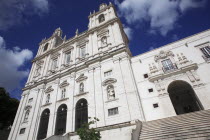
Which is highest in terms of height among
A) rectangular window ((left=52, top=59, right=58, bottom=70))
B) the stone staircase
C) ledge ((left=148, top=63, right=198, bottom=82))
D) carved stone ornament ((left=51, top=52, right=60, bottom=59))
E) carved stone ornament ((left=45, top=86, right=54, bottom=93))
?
carved stone ornament ((left=51, top=52, right=60, bottom=59))

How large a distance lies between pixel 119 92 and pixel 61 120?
9.23 metres

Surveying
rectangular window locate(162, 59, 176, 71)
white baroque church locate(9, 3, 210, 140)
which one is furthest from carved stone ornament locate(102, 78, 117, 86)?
rectangular window locate(162, 59, 176, 71)

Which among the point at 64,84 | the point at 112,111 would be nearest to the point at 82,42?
the point at 64,84

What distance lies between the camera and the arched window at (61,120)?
16688 millimetres

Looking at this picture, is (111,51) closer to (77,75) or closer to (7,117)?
(77,75)

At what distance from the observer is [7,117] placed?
27.7 metres

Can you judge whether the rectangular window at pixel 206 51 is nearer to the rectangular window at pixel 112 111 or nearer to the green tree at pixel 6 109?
the rectangular window at pixel 112 111

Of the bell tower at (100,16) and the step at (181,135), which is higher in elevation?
the bell tower at (100,16)

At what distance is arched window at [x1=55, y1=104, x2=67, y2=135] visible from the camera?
16.7 m

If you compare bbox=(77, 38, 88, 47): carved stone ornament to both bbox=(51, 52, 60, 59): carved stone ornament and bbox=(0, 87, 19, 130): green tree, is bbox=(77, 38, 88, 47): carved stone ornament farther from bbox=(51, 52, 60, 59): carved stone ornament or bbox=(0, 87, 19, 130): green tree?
bbox=(0, 87, 19, 130): green tree

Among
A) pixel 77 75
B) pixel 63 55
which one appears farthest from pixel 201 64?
pixel 63 55

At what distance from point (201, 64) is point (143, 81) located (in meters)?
5.99

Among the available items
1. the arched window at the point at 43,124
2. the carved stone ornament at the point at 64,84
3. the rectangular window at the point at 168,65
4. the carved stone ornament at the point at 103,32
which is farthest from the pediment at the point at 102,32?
the arched window at the point at 43,124

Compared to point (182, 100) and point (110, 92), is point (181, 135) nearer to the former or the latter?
point (110, 92)
